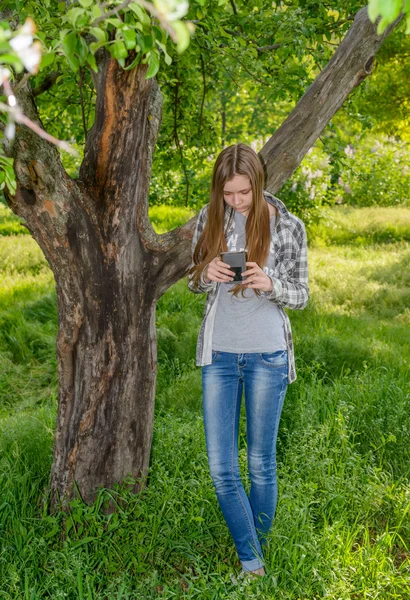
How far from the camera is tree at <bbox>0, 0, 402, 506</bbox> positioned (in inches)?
135

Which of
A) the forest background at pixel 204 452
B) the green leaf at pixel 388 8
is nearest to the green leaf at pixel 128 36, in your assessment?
the green leaf at pixel 388 8

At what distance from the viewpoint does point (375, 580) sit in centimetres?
339

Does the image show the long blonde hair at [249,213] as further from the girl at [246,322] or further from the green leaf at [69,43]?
the green leaf at [69,43]

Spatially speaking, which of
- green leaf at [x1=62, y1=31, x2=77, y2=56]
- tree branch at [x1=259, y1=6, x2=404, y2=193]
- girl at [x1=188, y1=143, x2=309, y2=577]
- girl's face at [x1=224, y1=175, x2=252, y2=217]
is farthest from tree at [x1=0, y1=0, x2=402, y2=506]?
green leaf at [x1=62, y1=31, x2=77, y2=56]

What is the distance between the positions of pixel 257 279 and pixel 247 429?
744mm

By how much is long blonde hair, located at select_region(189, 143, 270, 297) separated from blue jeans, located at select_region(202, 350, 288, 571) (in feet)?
1.14

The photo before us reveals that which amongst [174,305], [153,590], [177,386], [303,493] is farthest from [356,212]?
[153,590]

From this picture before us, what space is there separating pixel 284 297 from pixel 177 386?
271 cm

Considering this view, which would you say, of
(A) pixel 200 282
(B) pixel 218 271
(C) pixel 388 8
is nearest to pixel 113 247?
(A) pixel 200 282

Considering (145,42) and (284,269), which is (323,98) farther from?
(145,42)

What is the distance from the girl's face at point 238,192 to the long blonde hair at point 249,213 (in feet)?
0.06

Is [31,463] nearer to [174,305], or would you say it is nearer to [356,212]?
[174,305]

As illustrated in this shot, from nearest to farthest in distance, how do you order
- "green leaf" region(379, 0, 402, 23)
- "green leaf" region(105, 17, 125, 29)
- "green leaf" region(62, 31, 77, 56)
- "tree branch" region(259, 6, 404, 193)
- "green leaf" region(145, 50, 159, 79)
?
"green leaf" region(379, 0, 402, 23), "green leaf" region(105, 17, 125, 29), "green leaf" region(62, 31, 77, 56), "green leaf" region(145, 50, 159, 79), "tree branch" region(259, 6, 404, 193)

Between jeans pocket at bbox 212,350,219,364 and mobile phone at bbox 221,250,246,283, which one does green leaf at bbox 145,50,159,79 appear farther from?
jeans pocket at bbox 212,350,219,364
